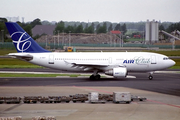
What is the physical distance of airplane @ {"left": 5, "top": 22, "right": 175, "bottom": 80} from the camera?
146 ft

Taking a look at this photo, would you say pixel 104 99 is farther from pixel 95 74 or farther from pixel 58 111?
pixel 95 74

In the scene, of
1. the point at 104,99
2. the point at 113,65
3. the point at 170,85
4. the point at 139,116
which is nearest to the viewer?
the point at 139,116

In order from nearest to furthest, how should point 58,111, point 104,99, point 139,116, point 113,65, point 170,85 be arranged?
point 139,116
point 58,111
point 104,99
point 170,85
point 113,65

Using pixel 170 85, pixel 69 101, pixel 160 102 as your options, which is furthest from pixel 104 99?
pixel 170 85

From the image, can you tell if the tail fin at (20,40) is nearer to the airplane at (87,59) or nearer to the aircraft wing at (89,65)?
the airplane at (87,59)

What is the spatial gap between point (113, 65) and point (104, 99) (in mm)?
16679

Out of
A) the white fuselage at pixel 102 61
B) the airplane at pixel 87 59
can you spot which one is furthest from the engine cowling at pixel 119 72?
the white fuselage at pixel 102 61

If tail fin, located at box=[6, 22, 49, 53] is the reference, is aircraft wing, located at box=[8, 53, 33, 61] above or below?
below

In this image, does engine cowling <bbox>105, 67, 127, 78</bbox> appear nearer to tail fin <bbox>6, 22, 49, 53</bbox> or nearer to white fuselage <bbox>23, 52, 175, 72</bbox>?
white fuselage <bbox>23, 52, 175, 72</bbox>

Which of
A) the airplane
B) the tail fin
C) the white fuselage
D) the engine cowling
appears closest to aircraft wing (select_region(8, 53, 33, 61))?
the airplane

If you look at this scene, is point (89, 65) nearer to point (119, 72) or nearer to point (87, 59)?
point (87, 59)

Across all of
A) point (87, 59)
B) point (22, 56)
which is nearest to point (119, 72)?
point (87, 59)

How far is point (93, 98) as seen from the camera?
90.0ft

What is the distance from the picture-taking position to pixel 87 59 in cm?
4512
